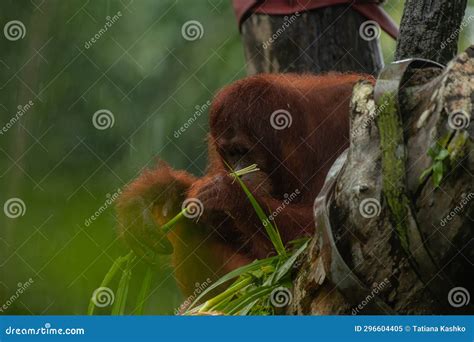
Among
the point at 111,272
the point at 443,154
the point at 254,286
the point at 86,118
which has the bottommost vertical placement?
the point at 254,286

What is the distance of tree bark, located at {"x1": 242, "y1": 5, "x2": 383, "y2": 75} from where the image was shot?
3.49 m

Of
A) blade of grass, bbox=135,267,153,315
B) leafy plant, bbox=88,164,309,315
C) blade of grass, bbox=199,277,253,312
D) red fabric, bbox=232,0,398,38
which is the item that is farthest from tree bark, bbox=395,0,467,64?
red fabric, bbox=232,0,398,38

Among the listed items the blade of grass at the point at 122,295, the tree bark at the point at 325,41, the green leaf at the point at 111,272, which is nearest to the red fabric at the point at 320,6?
the tree bark at the point at 325,41

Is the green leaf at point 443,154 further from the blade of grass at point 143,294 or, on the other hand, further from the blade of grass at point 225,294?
the blade of grass at point 143,294

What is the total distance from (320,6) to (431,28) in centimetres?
128

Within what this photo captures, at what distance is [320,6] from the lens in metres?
3.48


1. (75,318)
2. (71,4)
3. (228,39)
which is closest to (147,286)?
(75,318)

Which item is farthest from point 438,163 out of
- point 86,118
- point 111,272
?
point 86,118

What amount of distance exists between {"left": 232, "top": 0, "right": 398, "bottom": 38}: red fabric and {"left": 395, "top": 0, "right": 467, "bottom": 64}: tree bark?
3.61 feet

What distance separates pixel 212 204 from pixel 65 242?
0.75 meters

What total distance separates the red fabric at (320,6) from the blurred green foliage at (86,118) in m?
0.58

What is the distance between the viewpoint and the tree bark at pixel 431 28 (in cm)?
224

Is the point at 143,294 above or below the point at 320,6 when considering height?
below

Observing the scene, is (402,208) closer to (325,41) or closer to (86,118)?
(325,41)
